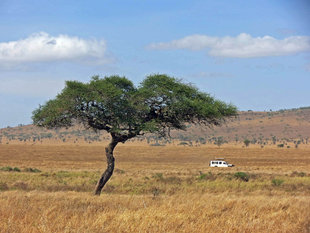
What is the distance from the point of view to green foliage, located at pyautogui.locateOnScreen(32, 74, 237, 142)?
21094 mm

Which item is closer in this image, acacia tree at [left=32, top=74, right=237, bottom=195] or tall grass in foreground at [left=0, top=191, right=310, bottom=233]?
tall grass in foreground at [left=0, top=191, right=310, bottom=233]

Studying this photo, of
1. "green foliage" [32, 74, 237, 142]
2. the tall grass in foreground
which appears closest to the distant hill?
"green foliage" [32, 74, 237, 142]

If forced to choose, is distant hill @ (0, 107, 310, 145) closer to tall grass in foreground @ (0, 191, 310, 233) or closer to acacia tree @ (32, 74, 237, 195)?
acacia tree @ (32, 74, 237, 195)

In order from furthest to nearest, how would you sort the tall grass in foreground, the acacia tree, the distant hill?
the distant hill → the acacia tree → the tall grass in foreground

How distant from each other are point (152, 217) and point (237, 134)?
159873mm

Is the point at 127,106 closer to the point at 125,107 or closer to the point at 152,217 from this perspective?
the point at 125,107

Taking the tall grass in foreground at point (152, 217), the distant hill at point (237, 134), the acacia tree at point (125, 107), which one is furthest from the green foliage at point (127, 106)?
the distant hill at point (237, 134)

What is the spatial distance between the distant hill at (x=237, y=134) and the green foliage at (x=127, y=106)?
126414 millimetres

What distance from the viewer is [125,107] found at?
2120 cm

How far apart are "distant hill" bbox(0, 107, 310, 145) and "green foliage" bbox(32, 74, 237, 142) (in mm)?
126414

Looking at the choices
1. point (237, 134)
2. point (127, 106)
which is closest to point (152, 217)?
point (127, 106)

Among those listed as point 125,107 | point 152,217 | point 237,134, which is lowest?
point 152,217

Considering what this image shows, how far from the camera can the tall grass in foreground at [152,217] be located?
10.6 m

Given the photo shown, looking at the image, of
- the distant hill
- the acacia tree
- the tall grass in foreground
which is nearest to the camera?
the tall grass in foreground
